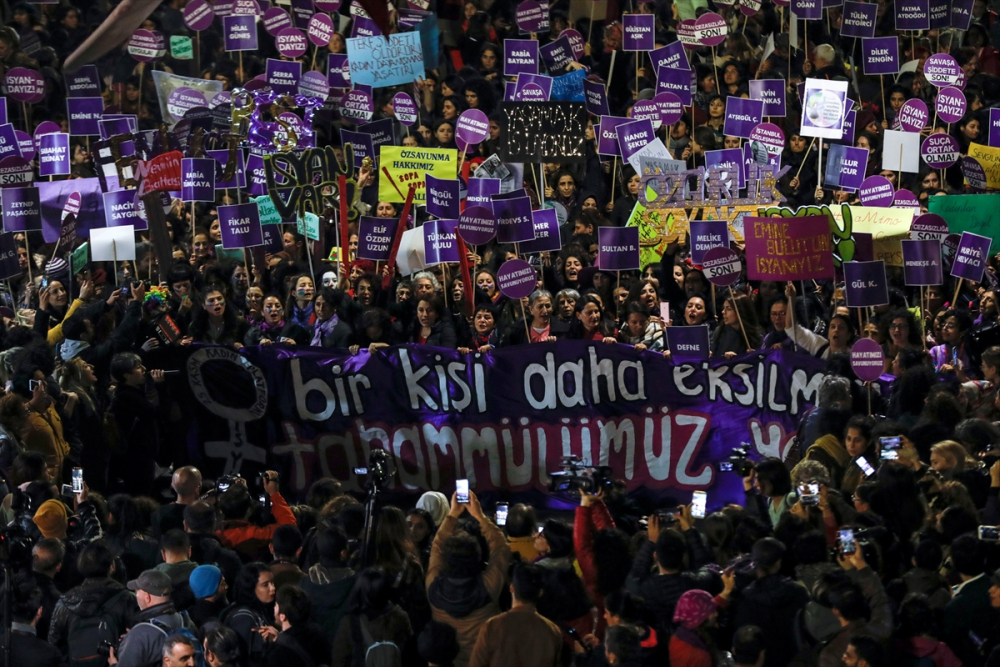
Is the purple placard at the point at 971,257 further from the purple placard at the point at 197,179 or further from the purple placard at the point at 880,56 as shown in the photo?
the purple placard at the point at 197,179

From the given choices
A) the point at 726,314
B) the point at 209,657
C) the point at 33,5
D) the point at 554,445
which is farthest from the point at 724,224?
the point at 33,5

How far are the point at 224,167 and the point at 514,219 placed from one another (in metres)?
3.12

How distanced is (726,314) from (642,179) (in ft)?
7.08

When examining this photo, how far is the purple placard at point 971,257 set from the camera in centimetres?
1172

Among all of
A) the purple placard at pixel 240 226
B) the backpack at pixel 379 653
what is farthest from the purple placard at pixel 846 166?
the backpack at pixel 379 653

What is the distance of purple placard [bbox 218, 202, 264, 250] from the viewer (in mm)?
12953

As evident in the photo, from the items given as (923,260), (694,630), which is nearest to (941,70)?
(923,260)

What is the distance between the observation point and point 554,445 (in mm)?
10883

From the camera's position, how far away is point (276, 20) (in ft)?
55.5

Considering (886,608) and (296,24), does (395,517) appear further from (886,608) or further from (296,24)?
(296,24)

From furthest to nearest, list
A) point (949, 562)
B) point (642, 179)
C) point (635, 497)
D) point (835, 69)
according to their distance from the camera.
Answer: point (835, 69) → point (642, 179) → point (635, 497) → point (949, 562)

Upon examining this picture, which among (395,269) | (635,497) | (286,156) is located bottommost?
(635,497)

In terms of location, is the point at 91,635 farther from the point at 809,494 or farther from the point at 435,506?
the point at 809,494

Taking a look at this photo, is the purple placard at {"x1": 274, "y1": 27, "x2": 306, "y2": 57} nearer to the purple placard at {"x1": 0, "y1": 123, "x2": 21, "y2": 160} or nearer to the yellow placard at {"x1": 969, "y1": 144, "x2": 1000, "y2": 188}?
the purple placard at {"x1": 0, "y1": 123, "x2": 21, "y2": 160}
